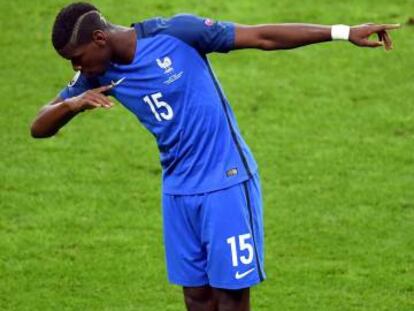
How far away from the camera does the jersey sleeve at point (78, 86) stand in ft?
25.9

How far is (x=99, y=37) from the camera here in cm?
752

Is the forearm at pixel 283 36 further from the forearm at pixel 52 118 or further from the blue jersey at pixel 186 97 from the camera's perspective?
the forearm at pixel 52 118

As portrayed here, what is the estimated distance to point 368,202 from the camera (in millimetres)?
11492

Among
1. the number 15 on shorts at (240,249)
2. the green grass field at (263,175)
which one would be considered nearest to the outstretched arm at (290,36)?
the number 15 on shorts at (240,249)

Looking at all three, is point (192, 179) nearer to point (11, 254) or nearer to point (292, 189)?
point (11, 254)

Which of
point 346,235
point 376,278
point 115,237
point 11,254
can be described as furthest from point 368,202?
point 11,254

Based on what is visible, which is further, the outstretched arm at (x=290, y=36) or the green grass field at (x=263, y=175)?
the green grass field at (x=263, y=175)

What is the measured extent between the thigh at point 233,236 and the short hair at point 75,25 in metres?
1.20

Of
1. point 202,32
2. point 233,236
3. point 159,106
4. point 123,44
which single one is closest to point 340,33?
point 202,32

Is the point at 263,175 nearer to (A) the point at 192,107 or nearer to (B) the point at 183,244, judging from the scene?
(B) the point at 183,244

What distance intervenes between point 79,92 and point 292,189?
430 cm

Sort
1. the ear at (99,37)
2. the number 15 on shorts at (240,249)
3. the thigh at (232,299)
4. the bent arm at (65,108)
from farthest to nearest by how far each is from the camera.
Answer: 1. the thigh at (232,299)
2. the number 15 on shorts at (240,249)
3. the ear at (99,37)
4. the bent arm at (65,108)

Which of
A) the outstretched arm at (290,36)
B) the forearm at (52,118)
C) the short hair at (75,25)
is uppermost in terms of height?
the short hair at (75,25)

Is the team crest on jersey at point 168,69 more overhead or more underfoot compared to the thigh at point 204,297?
more overhead
